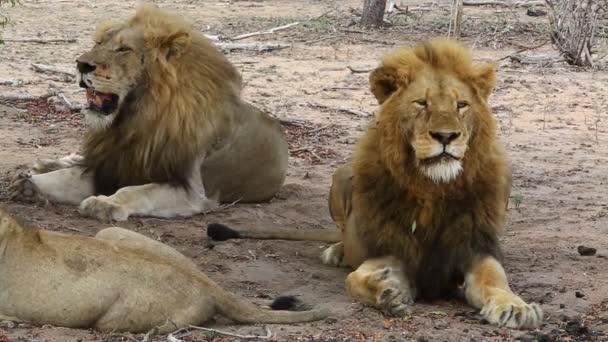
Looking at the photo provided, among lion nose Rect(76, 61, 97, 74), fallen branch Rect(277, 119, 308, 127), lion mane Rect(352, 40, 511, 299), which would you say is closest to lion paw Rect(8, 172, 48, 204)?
lion nose Rect(76, 61, 97, 74)

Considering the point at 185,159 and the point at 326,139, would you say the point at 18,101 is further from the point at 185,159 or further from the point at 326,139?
the point at 185,159

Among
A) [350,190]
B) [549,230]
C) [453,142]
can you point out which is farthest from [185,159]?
[453,142]

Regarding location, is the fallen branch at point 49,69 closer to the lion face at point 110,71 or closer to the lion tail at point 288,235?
the lion face at point 110,71

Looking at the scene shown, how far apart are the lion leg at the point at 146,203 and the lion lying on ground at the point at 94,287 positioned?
2201 mm

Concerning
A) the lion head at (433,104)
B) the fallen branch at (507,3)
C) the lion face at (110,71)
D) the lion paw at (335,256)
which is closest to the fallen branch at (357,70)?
the fallen branch at (507,3)

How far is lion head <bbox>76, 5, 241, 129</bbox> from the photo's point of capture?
6.97 metres

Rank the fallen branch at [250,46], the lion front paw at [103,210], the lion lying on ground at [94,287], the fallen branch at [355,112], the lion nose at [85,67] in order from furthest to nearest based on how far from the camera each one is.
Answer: the fallen branch at [250,46]
the fallen branch at [355,112]
the lion nose at [85,67]
the lion front paw at [103,210]
the lion lying on ground at [94,287]

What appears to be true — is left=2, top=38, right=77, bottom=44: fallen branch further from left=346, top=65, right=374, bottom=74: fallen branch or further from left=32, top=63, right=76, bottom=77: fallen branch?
left=346, top=65, right=374, bottom=74: fallen branch

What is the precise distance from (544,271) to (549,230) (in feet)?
3.09

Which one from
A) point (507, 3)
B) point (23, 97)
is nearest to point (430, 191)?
point (23, 97)

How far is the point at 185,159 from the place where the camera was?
7.21m

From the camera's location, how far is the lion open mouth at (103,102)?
7004 mm

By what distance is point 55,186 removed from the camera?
7.13 m

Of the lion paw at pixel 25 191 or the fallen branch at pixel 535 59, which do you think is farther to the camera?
the fallen branch at pixel 535 59
